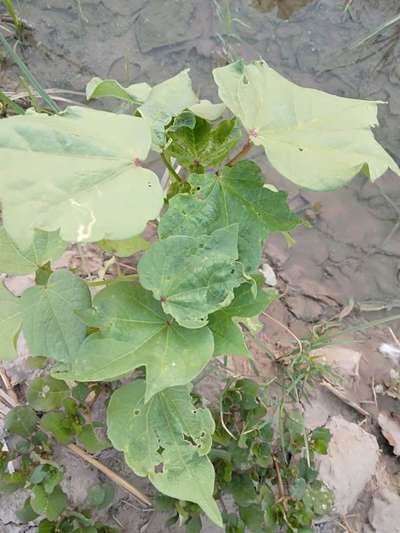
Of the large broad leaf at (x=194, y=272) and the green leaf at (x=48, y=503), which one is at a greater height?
the large broad leaf at (x=194, y=272)

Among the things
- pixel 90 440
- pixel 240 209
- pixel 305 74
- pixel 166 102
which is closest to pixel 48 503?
pixel 90 440

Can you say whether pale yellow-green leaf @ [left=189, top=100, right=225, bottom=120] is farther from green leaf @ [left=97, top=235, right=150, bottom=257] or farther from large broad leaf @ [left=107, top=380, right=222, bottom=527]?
large broad leaf @ [left=107, top=380, right=222, bottom=527]

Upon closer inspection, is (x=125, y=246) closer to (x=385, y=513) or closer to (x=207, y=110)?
(x=207, y=110)

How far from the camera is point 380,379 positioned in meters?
1.93

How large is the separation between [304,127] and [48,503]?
3.27 ft

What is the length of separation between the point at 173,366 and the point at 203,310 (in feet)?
0.34

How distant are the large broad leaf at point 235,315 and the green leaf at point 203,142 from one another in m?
0.24

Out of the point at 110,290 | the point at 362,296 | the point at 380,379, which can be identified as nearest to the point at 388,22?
the point at 362,296

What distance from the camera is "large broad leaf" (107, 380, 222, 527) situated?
1.03 meters

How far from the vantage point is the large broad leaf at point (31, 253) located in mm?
1093

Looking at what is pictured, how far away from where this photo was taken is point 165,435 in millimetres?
1066

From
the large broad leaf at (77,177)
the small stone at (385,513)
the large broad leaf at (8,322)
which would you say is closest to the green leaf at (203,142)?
the large broad leaf at (77,177)

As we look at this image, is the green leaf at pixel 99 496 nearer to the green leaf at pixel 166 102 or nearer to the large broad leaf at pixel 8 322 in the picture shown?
the large broad leaf at pixel 8 322

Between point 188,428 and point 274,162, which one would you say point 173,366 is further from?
point 274,162
